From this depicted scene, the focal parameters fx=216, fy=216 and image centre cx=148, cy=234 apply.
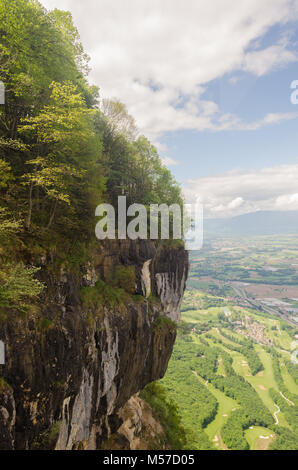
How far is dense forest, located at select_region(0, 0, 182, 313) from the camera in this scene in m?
8.48

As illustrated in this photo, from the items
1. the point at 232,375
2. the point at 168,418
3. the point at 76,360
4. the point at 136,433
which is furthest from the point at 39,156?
the point at 232,375

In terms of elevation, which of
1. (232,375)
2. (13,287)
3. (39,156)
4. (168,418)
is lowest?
(232,375)

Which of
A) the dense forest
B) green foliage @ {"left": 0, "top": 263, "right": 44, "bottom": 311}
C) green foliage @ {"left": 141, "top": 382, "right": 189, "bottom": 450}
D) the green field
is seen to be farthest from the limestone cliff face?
the green field

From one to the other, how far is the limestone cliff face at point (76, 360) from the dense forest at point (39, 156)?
124 centimetres

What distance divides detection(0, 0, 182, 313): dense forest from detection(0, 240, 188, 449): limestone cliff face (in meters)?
1.24

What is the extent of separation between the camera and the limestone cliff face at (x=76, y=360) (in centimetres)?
756

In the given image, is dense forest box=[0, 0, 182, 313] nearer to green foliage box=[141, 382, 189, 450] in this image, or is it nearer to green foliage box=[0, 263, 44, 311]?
green foliage box=[0, 263, 44, 311]

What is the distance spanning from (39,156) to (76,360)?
9.24 meters

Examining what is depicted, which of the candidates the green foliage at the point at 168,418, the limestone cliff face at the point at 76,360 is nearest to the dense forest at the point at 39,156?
the limestone cliff face at the point at 76,360

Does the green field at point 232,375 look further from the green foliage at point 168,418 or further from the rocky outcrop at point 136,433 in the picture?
the rocky outcrop at point 136,433

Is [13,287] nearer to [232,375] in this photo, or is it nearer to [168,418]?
[168,418]

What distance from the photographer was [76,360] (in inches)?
388

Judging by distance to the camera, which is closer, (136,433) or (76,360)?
(76,360)
